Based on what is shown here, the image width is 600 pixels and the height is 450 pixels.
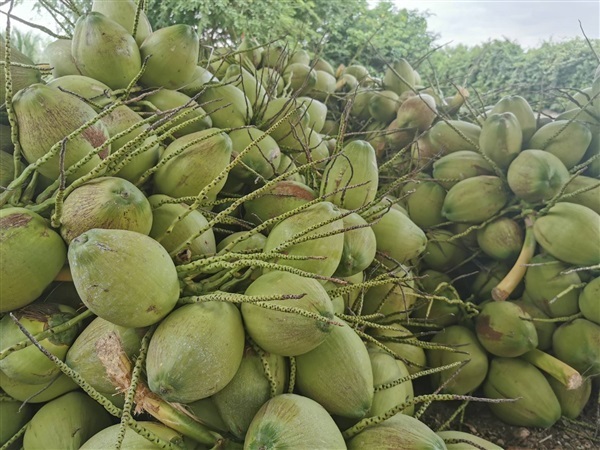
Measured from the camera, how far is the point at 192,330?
2.85 ft

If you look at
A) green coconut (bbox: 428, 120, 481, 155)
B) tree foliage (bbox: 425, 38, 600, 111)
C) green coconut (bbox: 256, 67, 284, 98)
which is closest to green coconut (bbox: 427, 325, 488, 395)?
green coconut (bbox: 428, 120, 481, 155)

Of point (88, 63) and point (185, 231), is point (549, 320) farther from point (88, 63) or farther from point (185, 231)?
point (88, 63)

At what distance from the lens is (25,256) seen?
0.92 meters

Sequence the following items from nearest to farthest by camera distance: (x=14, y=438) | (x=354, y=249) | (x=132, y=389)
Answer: (x=132, y=389) → (x=14, y=438) → (x=354, y=249)

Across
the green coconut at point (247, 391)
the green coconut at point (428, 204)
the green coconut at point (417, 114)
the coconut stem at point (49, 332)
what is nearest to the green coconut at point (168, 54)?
the coconut stem at point (49, 332)

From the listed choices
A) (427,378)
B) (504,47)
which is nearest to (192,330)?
(427,378)

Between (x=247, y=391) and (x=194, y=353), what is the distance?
166 mm

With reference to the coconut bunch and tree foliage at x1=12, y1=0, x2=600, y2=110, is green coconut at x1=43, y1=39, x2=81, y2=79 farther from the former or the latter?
tree foliage at x1=12, y1=0, x2=600, y2=110

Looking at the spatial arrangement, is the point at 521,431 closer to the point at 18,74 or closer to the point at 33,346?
the point at 33,346

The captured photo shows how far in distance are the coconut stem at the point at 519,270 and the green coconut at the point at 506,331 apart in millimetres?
38

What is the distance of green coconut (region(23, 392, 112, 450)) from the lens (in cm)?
99

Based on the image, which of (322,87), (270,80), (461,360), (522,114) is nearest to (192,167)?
(270,80)

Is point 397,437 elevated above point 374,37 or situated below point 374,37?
below

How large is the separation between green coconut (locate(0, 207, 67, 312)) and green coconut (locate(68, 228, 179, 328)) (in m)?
0.12
